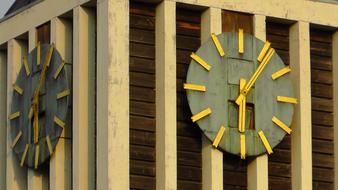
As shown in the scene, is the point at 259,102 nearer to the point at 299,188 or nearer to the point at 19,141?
the point at 299,188

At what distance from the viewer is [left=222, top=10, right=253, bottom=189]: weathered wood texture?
48125 millimetres

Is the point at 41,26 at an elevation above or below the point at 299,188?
above

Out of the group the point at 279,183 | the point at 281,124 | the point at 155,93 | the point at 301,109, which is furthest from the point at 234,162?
the point at 155,93

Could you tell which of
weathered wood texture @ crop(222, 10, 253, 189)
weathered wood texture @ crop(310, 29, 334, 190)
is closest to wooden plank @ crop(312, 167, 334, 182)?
weathered wood texture @ crop(310, 29, 334, 190)

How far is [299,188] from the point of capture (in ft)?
160

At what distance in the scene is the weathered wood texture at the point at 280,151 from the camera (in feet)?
160

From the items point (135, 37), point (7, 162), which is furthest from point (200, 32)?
point (7, 162)

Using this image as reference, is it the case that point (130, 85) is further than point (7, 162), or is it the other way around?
point (7, 162)

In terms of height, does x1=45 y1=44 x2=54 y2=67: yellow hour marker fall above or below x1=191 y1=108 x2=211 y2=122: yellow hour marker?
above

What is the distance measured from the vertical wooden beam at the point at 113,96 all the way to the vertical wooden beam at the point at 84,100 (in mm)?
767

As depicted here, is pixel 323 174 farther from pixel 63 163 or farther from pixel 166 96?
pixel 63 163

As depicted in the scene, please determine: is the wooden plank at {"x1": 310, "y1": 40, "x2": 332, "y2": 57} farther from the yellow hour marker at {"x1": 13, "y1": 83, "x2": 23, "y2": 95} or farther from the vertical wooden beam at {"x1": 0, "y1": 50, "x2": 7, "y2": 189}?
the vertical wooden beam at {"x1": 0, "y1": 50, "x2": 7, "y2": 189}

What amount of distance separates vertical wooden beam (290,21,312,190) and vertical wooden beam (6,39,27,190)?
5417 mm

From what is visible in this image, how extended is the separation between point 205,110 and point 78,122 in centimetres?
240
